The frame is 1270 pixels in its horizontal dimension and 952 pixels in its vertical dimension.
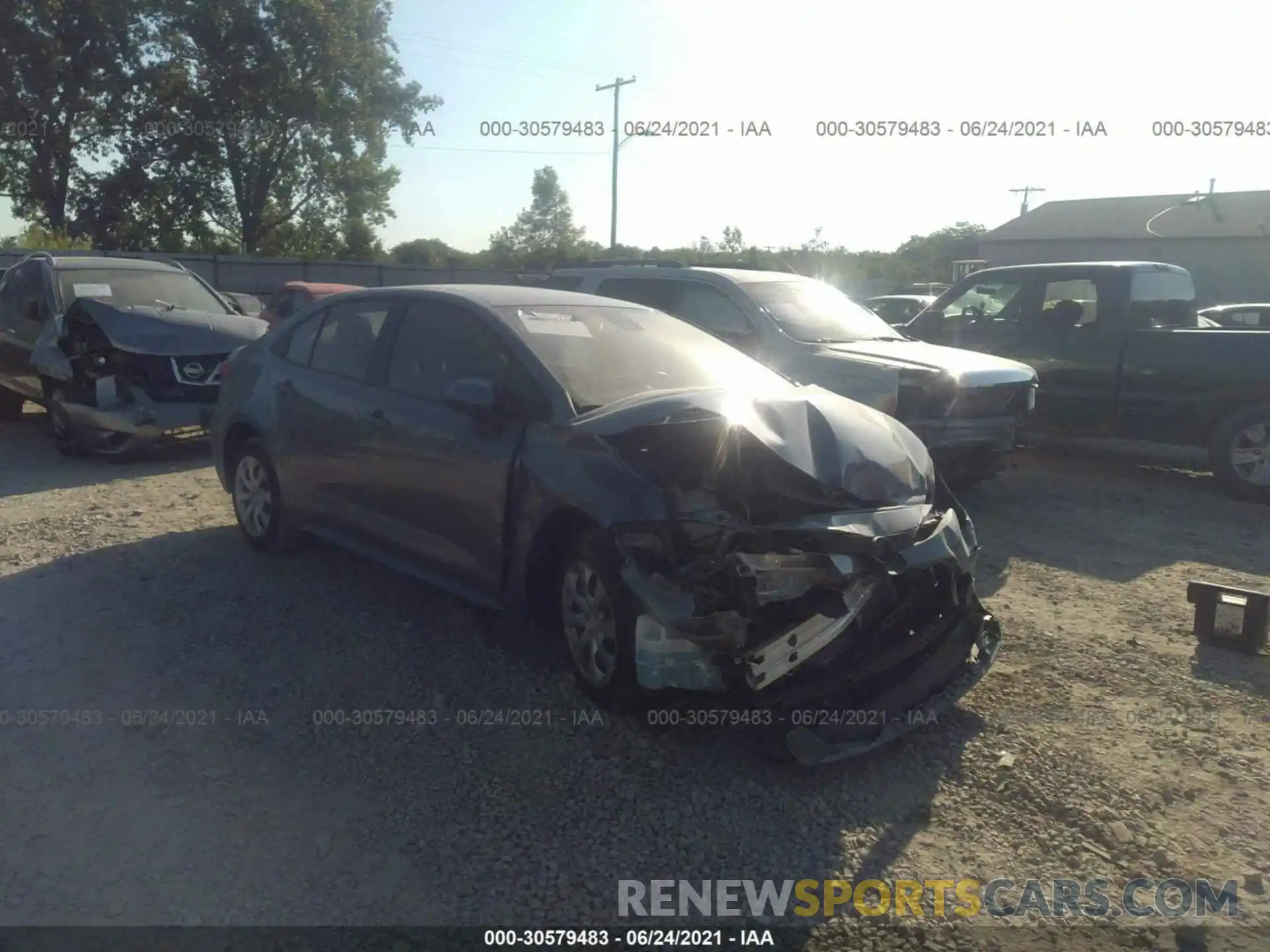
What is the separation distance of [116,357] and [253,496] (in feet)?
12.1

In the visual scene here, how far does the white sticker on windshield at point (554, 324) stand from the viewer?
16.2 feet

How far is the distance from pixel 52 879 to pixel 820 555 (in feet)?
8.75

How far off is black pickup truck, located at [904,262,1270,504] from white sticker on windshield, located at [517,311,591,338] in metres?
5.92

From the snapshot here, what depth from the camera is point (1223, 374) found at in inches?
331

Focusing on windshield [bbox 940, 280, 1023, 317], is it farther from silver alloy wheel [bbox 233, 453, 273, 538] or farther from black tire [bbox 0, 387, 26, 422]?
black tire [bbox 0, 387, 26, 422]

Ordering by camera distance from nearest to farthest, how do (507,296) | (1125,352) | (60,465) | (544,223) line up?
(507,296)
(1125,352)
(60,465)
(544,223)

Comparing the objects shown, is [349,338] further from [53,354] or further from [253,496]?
[53,354]

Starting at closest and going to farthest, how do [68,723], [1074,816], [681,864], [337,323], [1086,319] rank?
[681,864] → [1074,816] → [68,723] → [337,323] → [1086,319]

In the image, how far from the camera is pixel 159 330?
30.4ft

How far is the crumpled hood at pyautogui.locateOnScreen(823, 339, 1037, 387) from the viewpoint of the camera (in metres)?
7.39

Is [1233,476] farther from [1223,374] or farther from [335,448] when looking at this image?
[335,448]

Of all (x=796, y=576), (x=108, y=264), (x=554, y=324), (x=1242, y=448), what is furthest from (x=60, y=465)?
(x=1242, y=448)

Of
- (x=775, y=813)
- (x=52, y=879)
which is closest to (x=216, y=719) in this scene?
(x=52, y=879)

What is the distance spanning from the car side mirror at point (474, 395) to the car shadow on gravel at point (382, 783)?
1181mm
